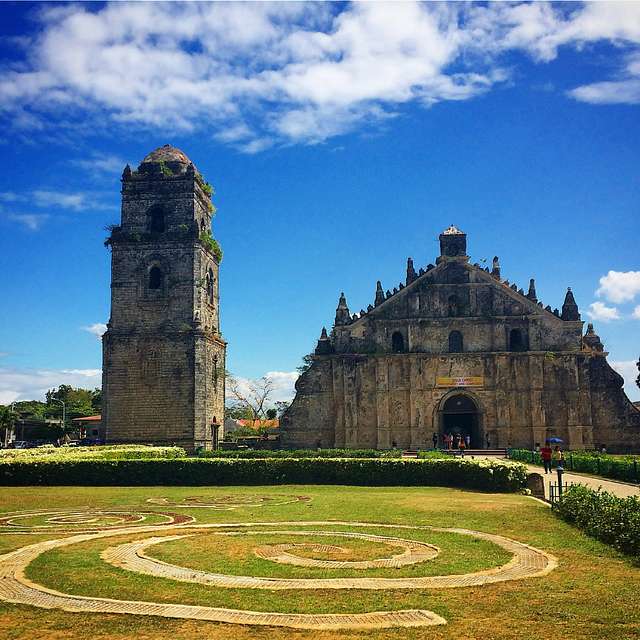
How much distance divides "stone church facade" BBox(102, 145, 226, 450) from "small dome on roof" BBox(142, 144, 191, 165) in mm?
67

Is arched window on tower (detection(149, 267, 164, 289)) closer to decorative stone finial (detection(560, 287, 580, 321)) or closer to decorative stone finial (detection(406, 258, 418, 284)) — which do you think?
decorative stone finial (detection(406, 258, 418, 284))

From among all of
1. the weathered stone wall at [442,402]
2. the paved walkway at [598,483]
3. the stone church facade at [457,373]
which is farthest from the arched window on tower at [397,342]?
the paved walkway at [598,483]

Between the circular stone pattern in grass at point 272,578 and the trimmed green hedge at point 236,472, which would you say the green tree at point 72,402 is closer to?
the trimmed green hedge at point 236,472

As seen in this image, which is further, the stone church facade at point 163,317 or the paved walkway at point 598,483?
the stone church facade at point 163,317

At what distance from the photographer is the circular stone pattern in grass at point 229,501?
74.0ft

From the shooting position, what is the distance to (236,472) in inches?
Answer: 1194

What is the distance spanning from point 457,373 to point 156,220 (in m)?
22.2

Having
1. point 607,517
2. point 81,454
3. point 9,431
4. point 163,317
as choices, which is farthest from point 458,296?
A: point 9,431

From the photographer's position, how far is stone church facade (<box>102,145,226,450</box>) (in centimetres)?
4603

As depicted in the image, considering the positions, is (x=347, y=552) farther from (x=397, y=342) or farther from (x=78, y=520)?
(x=397, y=342)

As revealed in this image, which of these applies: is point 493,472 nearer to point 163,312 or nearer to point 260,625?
point 260,625

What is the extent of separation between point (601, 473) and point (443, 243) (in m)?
22.3

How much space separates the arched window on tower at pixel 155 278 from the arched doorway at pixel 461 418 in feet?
65.8

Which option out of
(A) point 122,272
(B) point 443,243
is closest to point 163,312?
(A) point 122,272
